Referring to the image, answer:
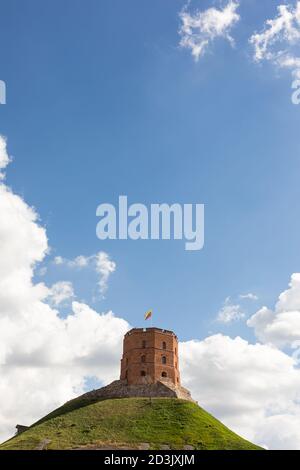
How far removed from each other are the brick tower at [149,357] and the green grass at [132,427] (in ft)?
20.5

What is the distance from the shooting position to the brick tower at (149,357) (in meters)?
70.4

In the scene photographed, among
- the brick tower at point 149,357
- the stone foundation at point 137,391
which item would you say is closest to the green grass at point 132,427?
the stone foundation at point 137,391

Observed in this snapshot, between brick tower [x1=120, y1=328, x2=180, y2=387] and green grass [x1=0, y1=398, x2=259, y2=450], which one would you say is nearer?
green grass [x1=0, y1=398, x2=259, y2=450]

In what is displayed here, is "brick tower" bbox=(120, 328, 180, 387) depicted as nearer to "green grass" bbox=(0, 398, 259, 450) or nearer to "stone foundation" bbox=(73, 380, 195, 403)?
"stone foundation" bbox=(73, 380, 195, 403)

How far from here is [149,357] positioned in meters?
71.8

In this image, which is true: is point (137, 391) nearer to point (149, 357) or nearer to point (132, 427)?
point (149, 357)

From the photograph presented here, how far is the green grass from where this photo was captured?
5105 cm

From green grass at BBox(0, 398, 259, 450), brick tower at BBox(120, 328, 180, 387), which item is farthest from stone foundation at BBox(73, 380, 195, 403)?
green grass at BBox(0, 398, 259, 450)

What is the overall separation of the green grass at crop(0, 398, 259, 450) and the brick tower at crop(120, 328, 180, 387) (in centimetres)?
624

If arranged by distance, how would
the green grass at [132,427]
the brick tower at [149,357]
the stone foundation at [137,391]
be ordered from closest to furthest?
the green grass at [132,427], the stone foundation at [137,391], the brick tower at [149,357]

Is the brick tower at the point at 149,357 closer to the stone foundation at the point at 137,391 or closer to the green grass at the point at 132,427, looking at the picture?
the stone foundation at the point at 137,391

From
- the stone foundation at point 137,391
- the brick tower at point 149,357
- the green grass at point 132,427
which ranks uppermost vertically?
the brick tower at point 149,357
